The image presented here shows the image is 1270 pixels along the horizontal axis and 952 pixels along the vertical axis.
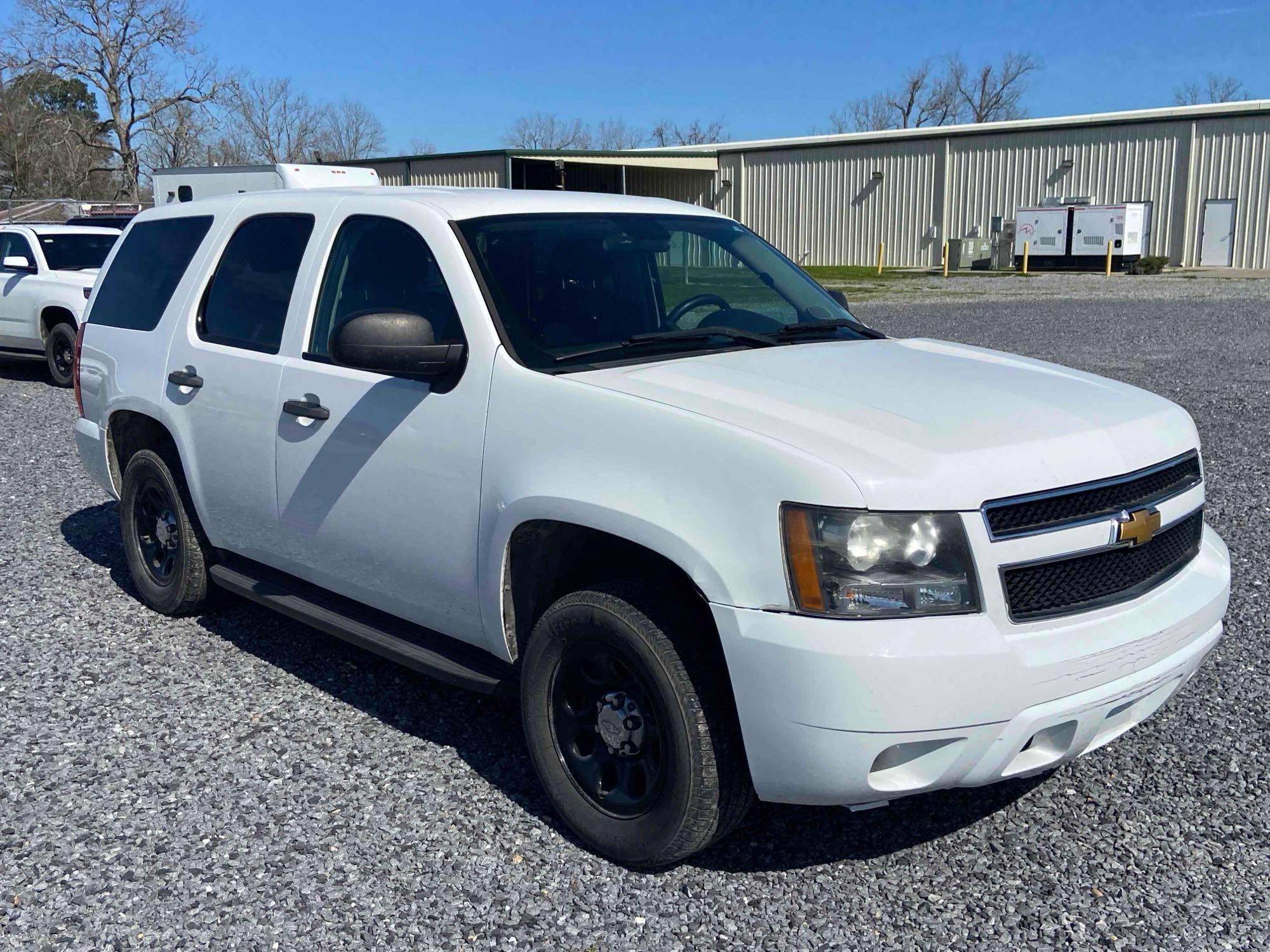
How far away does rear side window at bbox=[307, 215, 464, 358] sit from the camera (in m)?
3.96

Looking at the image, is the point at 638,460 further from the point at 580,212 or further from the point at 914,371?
the point at 580,212

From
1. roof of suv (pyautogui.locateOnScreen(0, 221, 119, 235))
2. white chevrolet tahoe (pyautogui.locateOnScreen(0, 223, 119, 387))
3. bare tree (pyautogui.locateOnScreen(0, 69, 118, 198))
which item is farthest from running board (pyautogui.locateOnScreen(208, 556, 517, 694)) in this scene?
bare tree (pyautogui.locateOnScreen(0, 69, 118, 198))

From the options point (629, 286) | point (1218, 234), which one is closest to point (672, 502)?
point (629, 286)

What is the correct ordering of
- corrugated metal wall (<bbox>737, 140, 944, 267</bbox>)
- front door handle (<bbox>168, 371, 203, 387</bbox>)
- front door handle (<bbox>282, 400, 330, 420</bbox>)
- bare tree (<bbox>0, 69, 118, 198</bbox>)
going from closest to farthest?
front door handle (<bbox>282, 400, 330, 420</bbox>)
front door handle (<bbox>168, 371, 203, 387</bbox>)
corrugated metal wall (<bbox>737, 140, 944, 267</bbox>)
bare tree (<bbox>0, 69, 118, 198</bbox>)

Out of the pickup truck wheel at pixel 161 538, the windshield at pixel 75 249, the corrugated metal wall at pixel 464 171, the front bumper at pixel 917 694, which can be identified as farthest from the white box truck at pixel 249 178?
the corrugated metal wall at pixel 464 171

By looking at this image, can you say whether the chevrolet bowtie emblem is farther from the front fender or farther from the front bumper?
the front fender

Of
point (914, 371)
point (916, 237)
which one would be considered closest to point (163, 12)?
point (916, 237)

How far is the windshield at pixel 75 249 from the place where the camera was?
47.3ft

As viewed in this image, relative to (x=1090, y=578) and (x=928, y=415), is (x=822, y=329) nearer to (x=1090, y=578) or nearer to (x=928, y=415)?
(x=928, y=415)

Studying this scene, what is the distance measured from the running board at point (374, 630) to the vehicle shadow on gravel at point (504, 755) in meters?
0.39

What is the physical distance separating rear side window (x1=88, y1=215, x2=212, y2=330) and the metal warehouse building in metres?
→ 31.5

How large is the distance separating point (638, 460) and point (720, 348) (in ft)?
2.89

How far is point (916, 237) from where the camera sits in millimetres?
44219

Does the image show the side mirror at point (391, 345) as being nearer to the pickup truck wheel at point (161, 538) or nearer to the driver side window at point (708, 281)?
the driver side window at point (708, 281)
